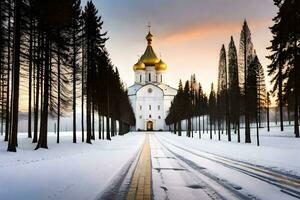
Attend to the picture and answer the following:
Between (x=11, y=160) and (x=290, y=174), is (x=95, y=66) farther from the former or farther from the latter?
(x=290, y=174)

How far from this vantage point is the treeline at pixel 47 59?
2112 cm

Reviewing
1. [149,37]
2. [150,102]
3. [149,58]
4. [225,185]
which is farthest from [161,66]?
[225,185]

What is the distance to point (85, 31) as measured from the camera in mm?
36625

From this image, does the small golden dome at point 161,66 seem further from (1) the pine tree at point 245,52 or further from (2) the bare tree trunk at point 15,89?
(2) the bare tree trunk at point 15,89

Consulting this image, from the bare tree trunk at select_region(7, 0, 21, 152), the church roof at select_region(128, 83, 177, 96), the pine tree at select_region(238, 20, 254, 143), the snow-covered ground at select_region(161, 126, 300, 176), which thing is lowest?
the snow-covered ground at select_region(161, 126, 300, 176)

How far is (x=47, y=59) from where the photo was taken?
23.7 metres

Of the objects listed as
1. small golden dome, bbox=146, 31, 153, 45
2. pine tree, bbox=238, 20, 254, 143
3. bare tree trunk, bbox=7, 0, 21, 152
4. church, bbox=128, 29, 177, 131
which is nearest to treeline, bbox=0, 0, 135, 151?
Result: bare tree trunk, bbox=7, 0, 21, 152

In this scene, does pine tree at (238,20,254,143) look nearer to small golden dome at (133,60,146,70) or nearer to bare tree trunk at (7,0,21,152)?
bare tree trunk at (7,0,21,152)

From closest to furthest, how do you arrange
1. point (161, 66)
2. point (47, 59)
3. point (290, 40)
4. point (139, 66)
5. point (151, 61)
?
1. point (47, 59)
2. point (290, 40)
3. point (161, 66)
4. point (139, 66)
5. point (151, 61)

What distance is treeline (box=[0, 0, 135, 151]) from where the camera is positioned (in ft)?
69.3

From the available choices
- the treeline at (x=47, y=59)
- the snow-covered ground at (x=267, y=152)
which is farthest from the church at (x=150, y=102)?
the snow-covered ground at (x=267, y=152)

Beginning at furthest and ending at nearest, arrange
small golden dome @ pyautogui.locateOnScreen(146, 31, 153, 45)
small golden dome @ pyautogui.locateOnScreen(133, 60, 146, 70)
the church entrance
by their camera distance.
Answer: small golden dome @ pyautogui.locateOnScreen(146, 31, 153, 45)
small golden dome @ pyautogui.locateOnScreen(133, 60, 146, 70)
the church entrance

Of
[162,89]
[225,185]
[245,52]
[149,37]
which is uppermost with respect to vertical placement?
[149,37]

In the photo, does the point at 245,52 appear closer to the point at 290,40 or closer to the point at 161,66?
the point at 290,40
